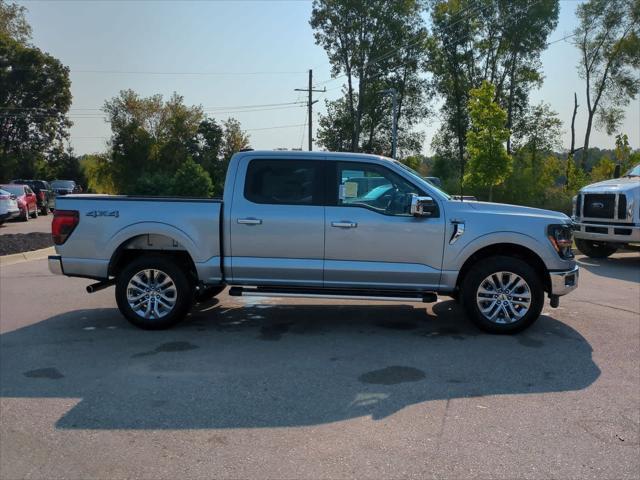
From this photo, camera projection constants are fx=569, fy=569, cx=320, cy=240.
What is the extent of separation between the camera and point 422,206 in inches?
243

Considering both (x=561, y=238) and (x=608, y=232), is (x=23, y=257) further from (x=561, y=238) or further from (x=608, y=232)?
(x=608, y=232)

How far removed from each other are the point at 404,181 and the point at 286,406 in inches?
119

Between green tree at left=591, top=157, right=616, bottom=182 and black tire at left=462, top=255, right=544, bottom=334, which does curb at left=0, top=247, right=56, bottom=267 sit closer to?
black tire at left=462, top=255, right=544, bottom=334

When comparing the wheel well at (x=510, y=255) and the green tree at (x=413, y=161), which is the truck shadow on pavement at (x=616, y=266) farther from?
the green tree at (x=413, y=161)

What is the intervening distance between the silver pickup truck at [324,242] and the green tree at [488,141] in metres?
17.4

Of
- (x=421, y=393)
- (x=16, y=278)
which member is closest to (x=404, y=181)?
(x=421, y=393)

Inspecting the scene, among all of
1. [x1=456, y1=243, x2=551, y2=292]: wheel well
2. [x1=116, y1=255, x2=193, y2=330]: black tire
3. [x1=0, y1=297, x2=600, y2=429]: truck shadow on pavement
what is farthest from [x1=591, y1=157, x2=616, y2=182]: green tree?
[x1=116, y1=255, x2=193, y2=330]: black tire

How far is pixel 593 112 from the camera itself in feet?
144

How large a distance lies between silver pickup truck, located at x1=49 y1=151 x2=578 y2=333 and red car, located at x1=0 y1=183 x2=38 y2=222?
65.9 ft

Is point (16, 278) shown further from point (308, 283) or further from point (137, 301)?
point (308, 283)

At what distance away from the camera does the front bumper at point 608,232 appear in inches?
464

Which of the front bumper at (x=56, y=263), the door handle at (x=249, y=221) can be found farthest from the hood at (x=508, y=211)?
the front bumper at (x=56, y=263)

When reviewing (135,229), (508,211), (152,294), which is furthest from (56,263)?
(508,211)

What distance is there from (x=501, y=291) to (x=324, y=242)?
6.75 ft
